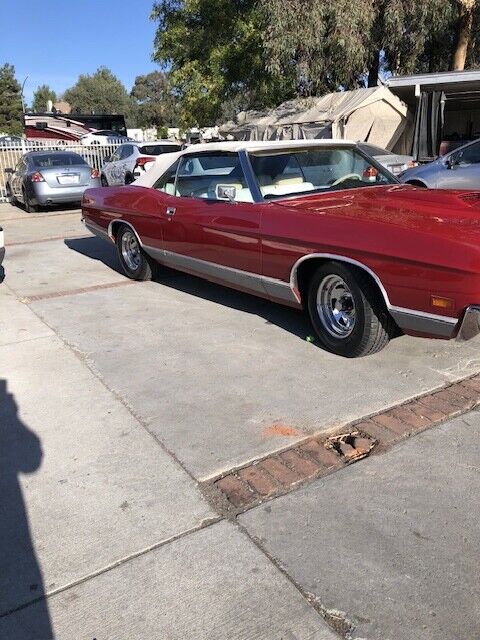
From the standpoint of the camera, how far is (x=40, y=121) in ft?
79.3

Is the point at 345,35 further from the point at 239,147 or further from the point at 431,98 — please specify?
the point at 239,147

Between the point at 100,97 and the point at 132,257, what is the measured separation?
7701cm

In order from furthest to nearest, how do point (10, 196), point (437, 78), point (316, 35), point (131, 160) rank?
1. point (316, 35)
2. point (10, 196)
3. point (131, 160)
4. point (437, 78)

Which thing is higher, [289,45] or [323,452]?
[289,45]

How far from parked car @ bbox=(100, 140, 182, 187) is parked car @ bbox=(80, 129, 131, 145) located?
4.33m

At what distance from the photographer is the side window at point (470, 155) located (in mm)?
8914

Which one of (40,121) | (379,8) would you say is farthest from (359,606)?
(40,121)

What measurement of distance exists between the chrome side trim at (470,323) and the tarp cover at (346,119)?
13487mm

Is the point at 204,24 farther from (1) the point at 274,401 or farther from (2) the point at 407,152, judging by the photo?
(1) the point at 274,401

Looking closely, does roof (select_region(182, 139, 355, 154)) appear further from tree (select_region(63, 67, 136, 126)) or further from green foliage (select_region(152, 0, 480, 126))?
tree (select_region(63, 67, 136, 126))

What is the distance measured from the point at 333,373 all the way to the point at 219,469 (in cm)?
132

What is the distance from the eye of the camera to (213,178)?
17.6 feet

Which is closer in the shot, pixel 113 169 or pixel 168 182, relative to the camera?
pixel 168 182

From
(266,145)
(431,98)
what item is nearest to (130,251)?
(266,145)
